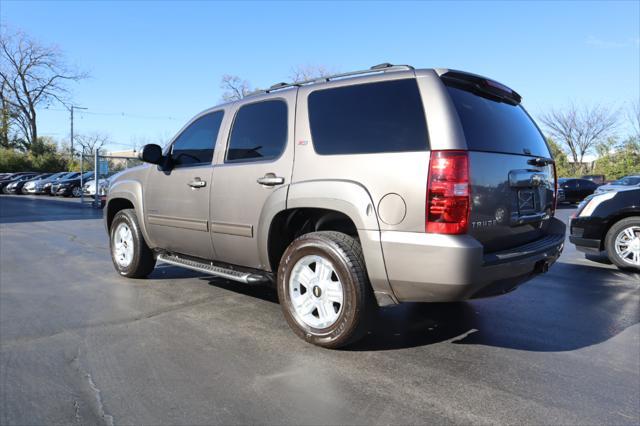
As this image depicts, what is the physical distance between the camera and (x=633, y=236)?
6.46 metres

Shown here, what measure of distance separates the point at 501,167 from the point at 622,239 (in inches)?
179

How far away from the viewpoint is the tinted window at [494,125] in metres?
3.15

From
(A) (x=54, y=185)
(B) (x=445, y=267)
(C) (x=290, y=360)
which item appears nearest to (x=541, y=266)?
(B) (x=445, y=267)

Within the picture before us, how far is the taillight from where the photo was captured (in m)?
2.88

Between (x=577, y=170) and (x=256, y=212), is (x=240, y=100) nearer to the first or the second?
(x=256, y=212)

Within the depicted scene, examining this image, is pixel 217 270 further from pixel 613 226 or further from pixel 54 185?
pixel 54 185

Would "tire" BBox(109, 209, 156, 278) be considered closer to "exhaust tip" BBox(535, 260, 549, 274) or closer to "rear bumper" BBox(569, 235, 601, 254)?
"exhaust tip" BBox(535, 260, 549, 274)

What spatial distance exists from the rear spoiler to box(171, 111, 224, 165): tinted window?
7.52 ft

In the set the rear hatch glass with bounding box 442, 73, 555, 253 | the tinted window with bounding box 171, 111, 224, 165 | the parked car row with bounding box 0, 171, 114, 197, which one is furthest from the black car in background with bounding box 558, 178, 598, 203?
the parked car row with bounding box 0, 171, 114, 197

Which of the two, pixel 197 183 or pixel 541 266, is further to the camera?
pixel 197 183

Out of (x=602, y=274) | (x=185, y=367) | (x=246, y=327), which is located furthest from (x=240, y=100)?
(x=602, y=274)

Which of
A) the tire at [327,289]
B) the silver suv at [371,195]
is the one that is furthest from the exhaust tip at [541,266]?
the tire at [327,289]

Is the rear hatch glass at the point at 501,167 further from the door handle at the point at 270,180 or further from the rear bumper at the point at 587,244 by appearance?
the rear bumper at the point at 587,244

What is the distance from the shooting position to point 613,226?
6.64 meters
